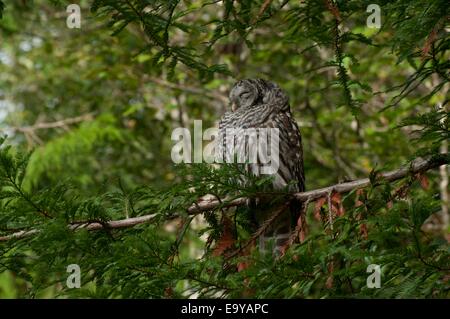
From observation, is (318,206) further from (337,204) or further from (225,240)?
(225,240)

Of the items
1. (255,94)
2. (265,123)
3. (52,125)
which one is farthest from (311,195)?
(52,125)

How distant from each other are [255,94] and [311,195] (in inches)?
Result: 53.0

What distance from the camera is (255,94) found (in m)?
4.18

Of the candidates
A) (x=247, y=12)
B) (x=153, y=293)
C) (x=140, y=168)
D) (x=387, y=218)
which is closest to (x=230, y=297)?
(x=153, y=293)

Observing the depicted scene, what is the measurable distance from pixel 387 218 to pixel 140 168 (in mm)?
7349

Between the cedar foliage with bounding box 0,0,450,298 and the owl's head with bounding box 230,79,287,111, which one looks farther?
the owl's head with bounding box 230,79,287,111

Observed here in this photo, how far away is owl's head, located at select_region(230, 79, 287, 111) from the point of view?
4.17 metres

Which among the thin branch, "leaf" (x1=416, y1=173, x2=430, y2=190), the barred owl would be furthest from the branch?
the thin branch

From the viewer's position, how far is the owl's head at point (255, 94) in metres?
4.17

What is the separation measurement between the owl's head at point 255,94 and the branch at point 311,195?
127 cm

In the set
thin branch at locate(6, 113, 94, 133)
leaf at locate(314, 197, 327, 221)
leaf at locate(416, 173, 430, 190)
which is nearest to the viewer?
leaf at locate(416, 173, 430, 190)

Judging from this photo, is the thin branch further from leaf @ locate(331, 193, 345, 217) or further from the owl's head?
leaf @ locate(331, 193, 345, 217)

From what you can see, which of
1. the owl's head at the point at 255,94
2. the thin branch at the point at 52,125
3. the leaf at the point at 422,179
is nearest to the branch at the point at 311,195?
the leaf at the point at 422,179

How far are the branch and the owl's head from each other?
4.17 feet
